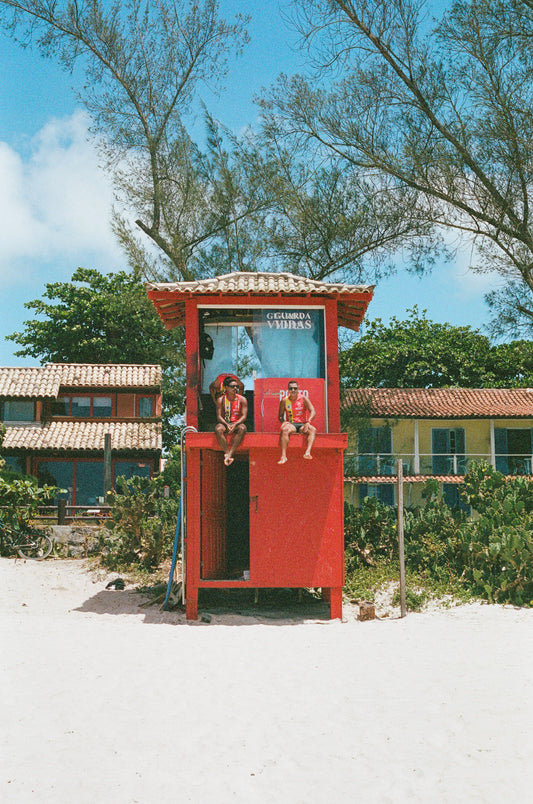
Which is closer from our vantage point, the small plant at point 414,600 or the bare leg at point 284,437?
the bare leg at point 284,437

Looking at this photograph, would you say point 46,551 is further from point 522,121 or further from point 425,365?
point 425,365

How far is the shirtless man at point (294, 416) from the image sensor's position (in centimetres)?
1091

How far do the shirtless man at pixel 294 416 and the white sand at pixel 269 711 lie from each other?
2463 millimetres

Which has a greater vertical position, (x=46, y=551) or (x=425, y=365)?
(x=425, y=365)

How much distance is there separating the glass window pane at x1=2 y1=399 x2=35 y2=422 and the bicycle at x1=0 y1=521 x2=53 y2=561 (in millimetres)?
11929

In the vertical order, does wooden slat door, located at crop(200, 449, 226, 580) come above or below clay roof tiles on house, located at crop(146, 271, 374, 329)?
below

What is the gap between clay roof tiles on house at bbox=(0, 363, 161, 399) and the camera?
1156 inches

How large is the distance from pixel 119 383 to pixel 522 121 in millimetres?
17792

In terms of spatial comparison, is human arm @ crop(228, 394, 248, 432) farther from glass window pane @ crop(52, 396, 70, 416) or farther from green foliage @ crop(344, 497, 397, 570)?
glass window pane @ crop(52, 396, 70, 416)

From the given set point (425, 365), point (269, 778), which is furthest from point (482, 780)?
point (425, 365)

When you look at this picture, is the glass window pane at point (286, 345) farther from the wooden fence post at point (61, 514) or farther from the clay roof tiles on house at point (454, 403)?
the clay roof tiles on house at point (454, 403)

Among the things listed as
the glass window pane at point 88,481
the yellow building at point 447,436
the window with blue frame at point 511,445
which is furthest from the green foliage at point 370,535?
the glass window pane at point 88,481

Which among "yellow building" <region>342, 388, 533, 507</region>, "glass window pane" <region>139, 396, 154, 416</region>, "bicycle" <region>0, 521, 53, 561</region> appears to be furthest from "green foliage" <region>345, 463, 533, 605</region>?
"glass window pane" <region>139, 396, 154, 416</region>

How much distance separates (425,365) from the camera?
34.2m
